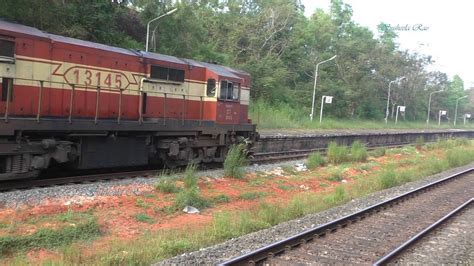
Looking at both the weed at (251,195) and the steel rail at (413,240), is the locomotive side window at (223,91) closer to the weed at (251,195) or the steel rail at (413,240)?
the weed at (251,195)

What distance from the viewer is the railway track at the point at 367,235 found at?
6.46 metres

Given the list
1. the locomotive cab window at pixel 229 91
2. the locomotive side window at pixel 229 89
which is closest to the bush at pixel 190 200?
the locomotive cab window at pixel 229 91

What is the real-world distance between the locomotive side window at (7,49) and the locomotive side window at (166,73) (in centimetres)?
429

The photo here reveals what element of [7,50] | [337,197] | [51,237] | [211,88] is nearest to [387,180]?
[337,197]

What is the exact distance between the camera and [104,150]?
12.0 meters

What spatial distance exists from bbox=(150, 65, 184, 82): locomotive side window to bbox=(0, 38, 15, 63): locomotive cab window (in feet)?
14.1

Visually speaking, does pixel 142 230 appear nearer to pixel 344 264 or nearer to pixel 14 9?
pixel 344 264

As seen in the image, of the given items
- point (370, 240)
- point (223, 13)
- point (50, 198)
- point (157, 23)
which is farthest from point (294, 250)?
point (223, 13)

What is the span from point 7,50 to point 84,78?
2.16 meters

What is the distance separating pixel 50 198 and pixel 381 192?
28.6 ft

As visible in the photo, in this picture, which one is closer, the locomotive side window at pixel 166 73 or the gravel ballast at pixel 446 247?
the gravel ballast at pixel 446 247

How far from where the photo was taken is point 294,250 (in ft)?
22.3

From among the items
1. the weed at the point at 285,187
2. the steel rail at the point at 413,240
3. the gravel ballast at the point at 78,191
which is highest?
the steel rail at the point at 413,240

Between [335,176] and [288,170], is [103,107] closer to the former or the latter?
[288,170]
